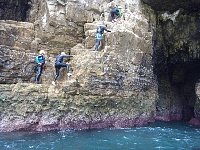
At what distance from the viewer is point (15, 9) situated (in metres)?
30.3

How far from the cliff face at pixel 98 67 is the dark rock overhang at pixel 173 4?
146 mm

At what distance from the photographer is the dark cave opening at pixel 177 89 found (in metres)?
29.1

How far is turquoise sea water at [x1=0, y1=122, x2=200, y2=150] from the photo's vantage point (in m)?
16.9

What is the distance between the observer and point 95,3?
27109 mm

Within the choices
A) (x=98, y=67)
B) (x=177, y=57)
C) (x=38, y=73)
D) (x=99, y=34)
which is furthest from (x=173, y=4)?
(x=38, y=73)

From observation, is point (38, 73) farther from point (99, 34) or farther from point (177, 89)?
point (177, 89)

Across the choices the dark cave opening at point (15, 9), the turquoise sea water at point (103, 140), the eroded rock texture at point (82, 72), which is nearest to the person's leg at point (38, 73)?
the eroded rock texture at point (82, 72)

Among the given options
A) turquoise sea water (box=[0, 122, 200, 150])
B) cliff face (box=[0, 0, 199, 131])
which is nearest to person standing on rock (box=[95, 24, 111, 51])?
cliff face (box=[0, 0, 199, 131])

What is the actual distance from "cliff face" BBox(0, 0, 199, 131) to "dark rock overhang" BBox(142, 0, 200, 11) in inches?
Answer: 5.7

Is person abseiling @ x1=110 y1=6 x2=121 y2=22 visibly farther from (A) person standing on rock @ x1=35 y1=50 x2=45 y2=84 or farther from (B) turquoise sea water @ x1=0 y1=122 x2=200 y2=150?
(B) turquoise sea water @ x1=0 y1=122 x2=200 y2=150

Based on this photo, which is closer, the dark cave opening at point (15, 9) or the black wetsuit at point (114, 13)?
the black wetsuit at point (114, 13)

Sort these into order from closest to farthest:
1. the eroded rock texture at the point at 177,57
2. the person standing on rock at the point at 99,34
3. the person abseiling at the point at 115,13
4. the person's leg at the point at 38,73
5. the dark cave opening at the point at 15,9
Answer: the person's leg at the point at 38,73 < the person standing on rock at the point at 99,34 < the person abseiling at the point at 115,13 < the eroded rock texture at the point at 177,57 < the dark cave opening at the point at 15,9

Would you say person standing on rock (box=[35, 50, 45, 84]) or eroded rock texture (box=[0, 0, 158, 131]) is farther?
person standing on rock (box=[35, 50, 45, 84])

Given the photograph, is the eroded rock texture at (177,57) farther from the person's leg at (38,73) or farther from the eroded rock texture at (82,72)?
the person's leg at (38,73)
